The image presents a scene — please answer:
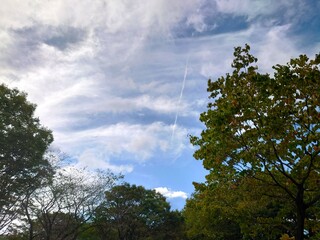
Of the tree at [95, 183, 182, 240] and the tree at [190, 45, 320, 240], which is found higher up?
the tree at [95, 183, 182, 240]

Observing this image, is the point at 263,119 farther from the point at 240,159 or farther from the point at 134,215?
the point at 134,215

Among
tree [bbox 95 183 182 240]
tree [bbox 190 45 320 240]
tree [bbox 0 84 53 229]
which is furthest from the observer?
tree [bbox 95 183 182 240]

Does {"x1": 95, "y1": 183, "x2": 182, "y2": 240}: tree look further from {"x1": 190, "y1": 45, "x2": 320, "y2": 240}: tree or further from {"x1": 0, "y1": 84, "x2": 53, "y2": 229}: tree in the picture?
{"x1": 190, "y1": 45, "x2": 320, "y2": 240}: tree

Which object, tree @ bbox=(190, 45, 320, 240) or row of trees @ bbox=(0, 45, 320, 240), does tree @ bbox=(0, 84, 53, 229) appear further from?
tree @ bbox=(190, 45, 320, 240)

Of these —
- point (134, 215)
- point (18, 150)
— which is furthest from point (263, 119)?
point (134, 215)

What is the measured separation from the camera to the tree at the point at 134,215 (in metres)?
43.7

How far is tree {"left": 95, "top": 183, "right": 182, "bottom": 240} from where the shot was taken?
43.7 metres

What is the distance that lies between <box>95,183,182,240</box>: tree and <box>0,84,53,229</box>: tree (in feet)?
46.4

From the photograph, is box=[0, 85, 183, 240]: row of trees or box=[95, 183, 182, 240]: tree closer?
box=[0, 85, 183, 240]: row of trees

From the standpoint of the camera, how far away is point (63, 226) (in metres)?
37.1

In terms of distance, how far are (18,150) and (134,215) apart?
24.3 metres

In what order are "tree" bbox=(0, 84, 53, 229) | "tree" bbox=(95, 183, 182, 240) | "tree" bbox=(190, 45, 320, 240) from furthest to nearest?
1. "tree" bbox=(95, 183, 182, 240)
2. "tree" bbox=(0, 84, 53, 229)
3. "tree" bbox=(190, 45, 320, 240)

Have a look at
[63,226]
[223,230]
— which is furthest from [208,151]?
[63,226]

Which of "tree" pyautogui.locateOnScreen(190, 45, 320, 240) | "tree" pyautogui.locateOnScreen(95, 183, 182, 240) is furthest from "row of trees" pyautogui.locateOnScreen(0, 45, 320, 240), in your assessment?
"tree" pyautogui.locateOnScreen(95, 183, 182, 240)
